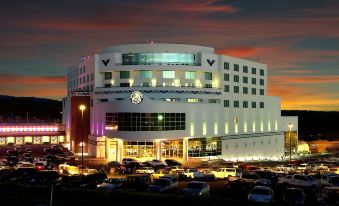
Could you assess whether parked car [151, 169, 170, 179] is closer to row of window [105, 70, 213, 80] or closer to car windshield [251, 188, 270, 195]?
car windshield [251, 188, 270, 195]

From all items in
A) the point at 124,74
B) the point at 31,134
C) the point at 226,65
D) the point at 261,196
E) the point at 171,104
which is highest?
the point at 226,65

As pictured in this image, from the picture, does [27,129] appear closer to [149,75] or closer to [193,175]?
[149,75]

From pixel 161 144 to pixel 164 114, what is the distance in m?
5.14

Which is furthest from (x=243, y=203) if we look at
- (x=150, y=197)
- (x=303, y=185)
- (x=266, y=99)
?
(x=266, y=99)

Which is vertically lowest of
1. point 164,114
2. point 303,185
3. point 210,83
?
point 303,185

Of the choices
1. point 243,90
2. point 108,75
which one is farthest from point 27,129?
point 243,90

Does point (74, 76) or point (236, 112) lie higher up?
point (74, 76)

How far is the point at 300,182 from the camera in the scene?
143 ft

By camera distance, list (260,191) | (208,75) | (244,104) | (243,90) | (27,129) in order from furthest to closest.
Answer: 1. (27,129)
2. (244,104)
3. (243,90)
4. (208,75)
5. (260,191)

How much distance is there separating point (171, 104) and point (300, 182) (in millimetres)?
42891

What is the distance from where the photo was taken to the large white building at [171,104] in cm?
8300

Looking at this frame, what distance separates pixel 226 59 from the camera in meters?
101

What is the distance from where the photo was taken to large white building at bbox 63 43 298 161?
83.0 metres

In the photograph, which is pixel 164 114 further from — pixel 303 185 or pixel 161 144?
pixel 303 185
